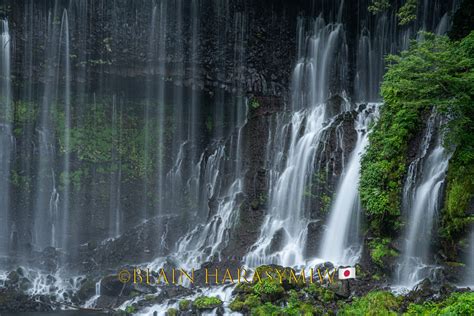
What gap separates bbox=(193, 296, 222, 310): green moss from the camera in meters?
13.6

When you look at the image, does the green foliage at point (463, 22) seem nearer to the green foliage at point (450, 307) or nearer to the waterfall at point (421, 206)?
the waterfall at point (421, 206)

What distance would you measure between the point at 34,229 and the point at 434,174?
15.7 meters

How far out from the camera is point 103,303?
16.2 metres

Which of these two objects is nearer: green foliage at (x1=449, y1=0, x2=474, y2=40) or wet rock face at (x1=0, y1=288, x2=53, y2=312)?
wet rock face at (x1=0, y1=288, x2=53, y2=312)

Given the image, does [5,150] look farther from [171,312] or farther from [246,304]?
[246,304]

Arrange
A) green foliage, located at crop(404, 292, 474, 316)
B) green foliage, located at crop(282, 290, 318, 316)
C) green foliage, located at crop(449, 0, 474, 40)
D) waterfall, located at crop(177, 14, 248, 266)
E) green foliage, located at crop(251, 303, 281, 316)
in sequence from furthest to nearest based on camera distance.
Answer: waterfall, located at crop(177, 14, 248, 266) → green foliage, located at crop(449, 0, 474, 40) → green foliage, located at crop(251, 303, 281, 316) → green foliage, located at crop(282, 290, 318, 316) → green foliage, located at crop(404, 292, 474, 316)

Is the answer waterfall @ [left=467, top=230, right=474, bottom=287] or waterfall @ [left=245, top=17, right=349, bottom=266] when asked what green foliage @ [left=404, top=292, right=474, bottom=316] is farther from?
waterfall @ [left=245, top=17, right=349, bottom=266]

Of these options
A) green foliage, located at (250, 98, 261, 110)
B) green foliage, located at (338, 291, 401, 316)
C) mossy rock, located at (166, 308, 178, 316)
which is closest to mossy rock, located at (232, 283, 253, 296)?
mossy rock, located at (166, 308, 178, 316)

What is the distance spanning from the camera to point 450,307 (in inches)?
369

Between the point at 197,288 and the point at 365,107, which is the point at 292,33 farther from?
the point at 197,288

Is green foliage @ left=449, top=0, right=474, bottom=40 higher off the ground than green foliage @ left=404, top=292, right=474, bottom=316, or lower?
higher
